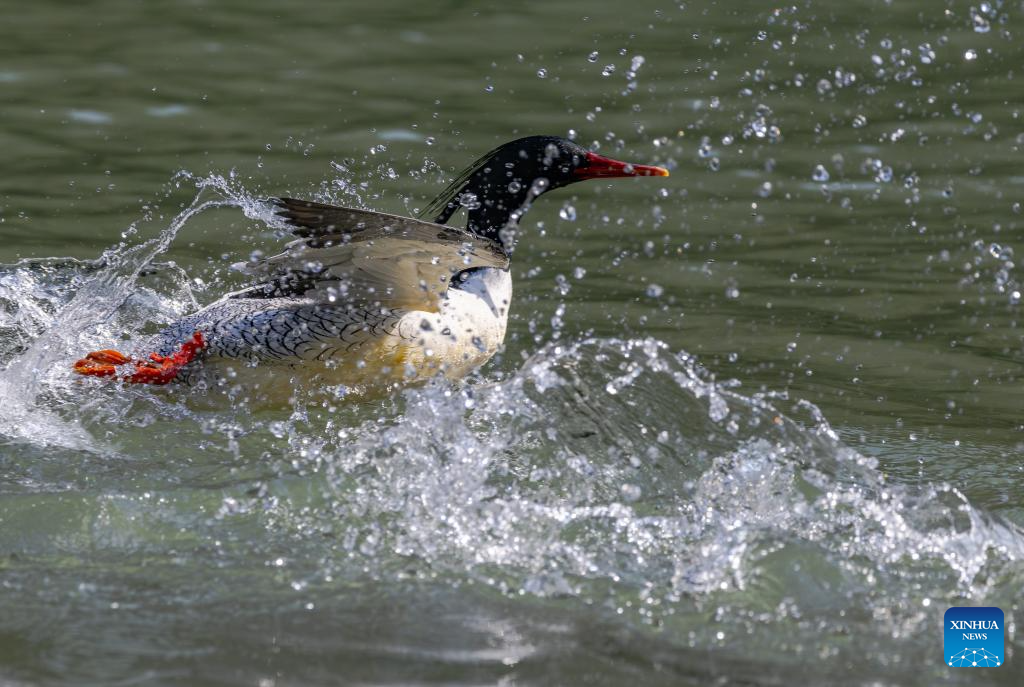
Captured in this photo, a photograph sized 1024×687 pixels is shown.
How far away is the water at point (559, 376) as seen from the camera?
13.0 ft

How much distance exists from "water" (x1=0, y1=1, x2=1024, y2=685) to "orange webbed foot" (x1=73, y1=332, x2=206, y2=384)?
0.10 m

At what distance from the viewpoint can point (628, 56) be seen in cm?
1147

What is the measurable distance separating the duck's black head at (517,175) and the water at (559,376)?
2.37 feet

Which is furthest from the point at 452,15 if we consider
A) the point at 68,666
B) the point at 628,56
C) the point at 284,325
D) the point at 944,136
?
the point at 68,666

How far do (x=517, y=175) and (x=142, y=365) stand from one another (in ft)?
6.02

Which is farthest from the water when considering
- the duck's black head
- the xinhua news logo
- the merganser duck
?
the duck's black head

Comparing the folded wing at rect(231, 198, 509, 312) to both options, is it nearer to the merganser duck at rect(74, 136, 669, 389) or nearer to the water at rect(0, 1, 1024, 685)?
the merganser duck at rect(74, 136, 669, 389)

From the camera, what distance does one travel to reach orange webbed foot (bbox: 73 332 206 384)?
567cm

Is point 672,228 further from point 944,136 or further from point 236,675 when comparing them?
point 236,675

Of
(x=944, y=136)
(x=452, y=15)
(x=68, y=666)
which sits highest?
(x=452, y=15)

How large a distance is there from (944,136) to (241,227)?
510cm

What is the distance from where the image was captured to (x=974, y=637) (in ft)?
13.0

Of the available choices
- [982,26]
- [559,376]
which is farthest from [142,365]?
[982,26]

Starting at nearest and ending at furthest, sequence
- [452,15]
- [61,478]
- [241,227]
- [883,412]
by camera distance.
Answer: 1. [61,478]
2. [883,412]
3. [241,227]
4. [452,15]
